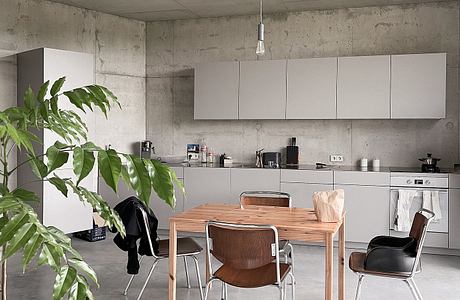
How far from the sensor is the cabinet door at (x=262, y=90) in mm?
7086

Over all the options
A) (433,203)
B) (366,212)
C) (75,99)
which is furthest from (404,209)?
(75,99)

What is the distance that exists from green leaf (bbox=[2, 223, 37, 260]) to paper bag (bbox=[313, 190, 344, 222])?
2.65m

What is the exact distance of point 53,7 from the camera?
22.8ft

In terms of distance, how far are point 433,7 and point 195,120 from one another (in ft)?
12.1

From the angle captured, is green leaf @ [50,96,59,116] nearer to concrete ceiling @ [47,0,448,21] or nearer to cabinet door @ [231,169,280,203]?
cabinet door @ [231,169,280,203]

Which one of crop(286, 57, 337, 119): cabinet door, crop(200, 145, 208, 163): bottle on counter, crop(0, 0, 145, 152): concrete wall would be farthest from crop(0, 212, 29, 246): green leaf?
crop(200, 145, 208, 163): bottle on counter

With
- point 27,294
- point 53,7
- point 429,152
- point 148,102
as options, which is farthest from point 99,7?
point 429,152

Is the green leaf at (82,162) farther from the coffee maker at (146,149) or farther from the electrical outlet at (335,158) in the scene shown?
the coffee maker at (146,149)

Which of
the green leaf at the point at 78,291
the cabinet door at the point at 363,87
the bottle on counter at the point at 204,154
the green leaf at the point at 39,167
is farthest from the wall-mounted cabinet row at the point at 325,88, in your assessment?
the green leaf at the point at 78,291

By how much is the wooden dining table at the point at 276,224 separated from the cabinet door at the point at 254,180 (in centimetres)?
223

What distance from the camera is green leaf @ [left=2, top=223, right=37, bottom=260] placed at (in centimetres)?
142

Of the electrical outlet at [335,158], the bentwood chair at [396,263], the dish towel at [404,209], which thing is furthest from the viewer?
the electrical outlet at [335,158]

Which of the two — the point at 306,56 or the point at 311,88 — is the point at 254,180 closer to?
the point at 311,88

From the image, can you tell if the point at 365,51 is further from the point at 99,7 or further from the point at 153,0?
the point at 99,7
